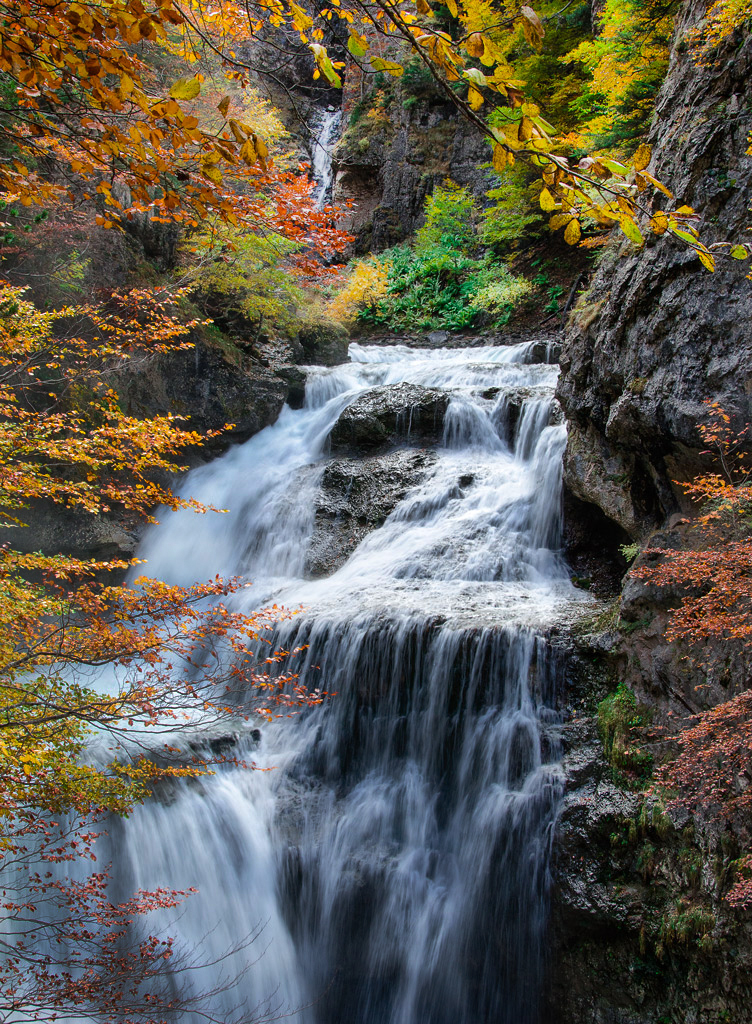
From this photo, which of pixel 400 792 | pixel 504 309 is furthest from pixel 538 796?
pixel 504 309

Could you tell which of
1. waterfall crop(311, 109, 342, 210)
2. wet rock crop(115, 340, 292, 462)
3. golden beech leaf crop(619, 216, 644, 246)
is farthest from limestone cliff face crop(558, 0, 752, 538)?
waterfall crop(311, 109, 342, 210)

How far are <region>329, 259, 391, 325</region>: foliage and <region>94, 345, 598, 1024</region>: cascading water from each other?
37.4 ft

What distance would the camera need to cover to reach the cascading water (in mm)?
5027

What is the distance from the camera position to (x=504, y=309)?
1662 centimetres

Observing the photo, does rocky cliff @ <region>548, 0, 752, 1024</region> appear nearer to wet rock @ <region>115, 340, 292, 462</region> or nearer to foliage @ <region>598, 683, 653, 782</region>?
foliage @ <region>598, 683, 653, 782</region>

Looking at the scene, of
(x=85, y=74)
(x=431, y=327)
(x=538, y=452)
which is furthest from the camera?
(x=431, y=327)

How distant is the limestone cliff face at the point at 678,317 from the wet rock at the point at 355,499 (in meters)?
4.05

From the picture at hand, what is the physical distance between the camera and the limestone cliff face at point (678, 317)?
16.5 ft

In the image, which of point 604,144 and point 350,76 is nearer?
point 604,144

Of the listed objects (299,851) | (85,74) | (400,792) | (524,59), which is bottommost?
(299,851)

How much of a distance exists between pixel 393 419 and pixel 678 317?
6.48 meters

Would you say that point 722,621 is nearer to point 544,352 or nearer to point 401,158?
point 544,352

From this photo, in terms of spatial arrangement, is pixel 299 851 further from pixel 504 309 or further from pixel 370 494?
pixel 504 309

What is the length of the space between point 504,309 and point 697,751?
14.6 metres
